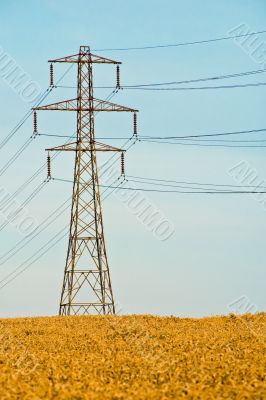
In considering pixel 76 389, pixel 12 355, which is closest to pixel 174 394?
pixel 76 389

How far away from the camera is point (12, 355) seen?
28.6 m

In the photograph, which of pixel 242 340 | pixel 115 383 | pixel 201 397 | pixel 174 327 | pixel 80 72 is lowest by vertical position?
pixel 201 397

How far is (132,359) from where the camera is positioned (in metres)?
25.3

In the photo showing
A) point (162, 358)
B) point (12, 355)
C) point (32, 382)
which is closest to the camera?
point (32, 382)

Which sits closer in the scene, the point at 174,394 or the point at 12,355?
the point at 174,394

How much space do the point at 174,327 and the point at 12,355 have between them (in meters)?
14.3

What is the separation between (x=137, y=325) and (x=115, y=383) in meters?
20.7

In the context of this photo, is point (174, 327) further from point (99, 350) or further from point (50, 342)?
point (99, 350)

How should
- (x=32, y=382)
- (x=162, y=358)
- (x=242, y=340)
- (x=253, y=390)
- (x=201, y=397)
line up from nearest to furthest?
1. (x=201, y=397)
2. (x=253, y=390)
3. (x=32, y=382)
4. (x=162, y=358)
5. (x=242, y=340)

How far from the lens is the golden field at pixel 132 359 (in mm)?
18484

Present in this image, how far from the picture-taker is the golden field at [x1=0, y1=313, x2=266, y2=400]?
60.6 feet

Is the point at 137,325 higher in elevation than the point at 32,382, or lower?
higher

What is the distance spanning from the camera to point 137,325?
134 ft

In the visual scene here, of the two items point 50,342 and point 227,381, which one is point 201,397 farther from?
point 50,342
